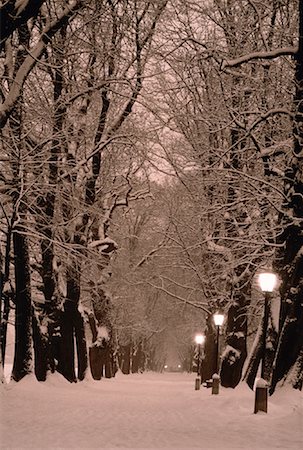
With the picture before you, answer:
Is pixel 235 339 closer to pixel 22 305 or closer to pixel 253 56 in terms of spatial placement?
pixel 22 305

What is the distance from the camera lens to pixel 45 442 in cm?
952

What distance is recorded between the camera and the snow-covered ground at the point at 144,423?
9664mm

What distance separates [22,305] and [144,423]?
746 centimetres

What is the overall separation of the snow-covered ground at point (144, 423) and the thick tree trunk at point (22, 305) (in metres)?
0.83

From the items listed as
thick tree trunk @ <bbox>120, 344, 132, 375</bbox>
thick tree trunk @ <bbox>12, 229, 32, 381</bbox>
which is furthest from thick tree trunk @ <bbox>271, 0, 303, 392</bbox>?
thick tree trunk @ <bbox>120, 344, 132, 375</bbox>

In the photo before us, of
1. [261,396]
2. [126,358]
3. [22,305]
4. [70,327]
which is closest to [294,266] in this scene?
[261,396]

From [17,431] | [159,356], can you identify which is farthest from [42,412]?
[159,356]

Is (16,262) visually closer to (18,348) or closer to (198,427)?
(18,348)

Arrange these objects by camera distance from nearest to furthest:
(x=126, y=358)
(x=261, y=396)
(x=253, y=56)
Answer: (x=261, y=396)
(x=253, y=56)
(x=126, y=358)

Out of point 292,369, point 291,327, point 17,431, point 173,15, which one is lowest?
point 17,431

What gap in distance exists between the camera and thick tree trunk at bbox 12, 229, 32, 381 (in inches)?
742

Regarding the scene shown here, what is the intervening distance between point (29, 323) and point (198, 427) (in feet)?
27.4

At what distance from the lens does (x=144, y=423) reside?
12.7 m

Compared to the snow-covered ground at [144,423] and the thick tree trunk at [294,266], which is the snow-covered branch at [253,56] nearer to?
the thick tree trunk at [294,266]
